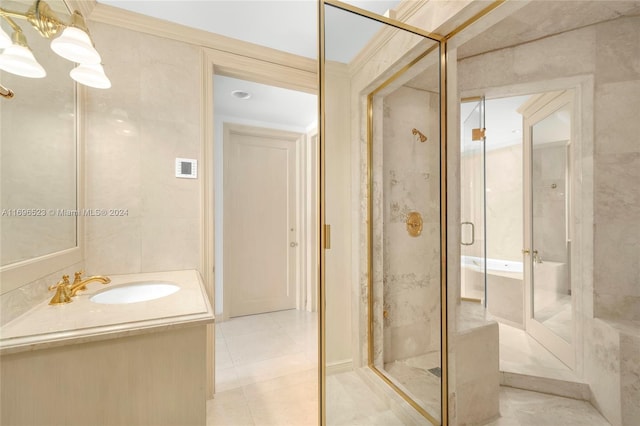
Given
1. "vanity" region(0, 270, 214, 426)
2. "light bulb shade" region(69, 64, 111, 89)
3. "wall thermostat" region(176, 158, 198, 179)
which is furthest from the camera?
"wall thermostat" region(176, 158, 198, 179)


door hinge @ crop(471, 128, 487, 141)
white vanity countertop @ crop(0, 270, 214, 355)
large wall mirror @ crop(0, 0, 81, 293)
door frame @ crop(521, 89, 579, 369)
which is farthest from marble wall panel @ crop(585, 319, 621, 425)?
large wall mirror @ crop(0, 0, 81, 293)

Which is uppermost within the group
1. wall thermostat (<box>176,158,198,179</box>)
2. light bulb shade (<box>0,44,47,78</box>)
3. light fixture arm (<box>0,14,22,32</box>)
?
light fixture arm (<box>0,14,22,32</box>)

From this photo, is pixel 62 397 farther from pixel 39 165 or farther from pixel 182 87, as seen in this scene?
pixel 182 87

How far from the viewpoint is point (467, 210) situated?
236 centimetres

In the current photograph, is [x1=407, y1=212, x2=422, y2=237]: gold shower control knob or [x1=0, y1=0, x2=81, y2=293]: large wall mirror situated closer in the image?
[x1=0, y1=0, x2=81, y2=293]: large wall mirror

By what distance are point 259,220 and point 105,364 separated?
258cm

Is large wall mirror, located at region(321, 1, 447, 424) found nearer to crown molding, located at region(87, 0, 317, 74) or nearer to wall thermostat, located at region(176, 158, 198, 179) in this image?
crown molding, located at region(87, 0, 317, 74)

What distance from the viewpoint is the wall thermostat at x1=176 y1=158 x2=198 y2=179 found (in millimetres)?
1774

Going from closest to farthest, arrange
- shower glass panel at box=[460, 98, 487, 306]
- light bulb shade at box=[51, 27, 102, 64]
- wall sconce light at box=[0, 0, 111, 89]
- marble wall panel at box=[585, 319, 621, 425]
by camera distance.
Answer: wall sconce light at box=[0, 0, 111, 89], light bulb shade at box=[51, 27, 102, 64], marble wall panel at box=[585, 319, 621, 425], shower glass panel at box=[460, 98, 487, 306]

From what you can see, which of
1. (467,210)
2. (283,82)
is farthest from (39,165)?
(467,210)

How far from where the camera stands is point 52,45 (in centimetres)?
104

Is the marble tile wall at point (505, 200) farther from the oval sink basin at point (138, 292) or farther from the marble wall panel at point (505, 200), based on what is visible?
the oval sink basin at point (138, 292)

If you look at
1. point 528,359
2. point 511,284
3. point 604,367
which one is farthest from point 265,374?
point 511,284

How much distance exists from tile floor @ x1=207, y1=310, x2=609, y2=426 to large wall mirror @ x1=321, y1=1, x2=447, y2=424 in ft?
0.07
